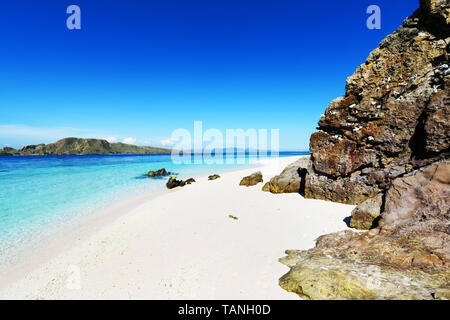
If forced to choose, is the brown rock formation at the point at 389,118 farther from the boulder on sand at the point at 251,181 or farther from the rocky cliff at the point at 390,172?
the boulder on sand at the point at 251,181

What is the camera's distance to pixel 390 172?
28.6 feet

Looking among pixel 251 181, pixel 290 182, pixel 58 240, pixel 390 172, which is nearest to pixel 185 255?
pixel 58 240

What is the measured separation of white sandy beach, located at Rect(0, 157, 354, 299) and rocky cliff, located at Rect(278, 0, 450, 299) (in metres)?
0.89

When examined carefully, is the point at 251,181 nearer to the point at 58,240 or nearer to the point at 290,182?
the point at 290,182

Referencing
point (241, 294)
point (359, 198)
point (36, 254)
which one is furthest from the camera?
point (359, 198)

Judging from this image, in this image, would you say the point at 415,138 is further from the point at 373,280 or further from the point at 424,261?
the point at 373,280

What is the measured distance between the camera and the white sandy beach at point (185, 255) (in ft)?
14.5

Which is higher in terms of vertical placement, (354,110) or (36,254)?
(354,110)

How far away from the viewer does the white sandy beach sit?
14.5ft

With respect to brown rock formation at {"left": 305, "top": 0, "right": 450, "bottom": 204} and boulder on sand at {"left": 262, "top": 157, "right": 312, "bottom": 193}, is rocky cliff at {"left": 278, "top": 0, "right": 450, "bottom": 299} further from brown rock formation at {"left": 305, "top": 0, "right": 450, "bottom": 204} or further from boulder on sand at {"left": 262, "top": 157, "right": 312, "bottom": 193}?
boulder on sand at {"left": 262, "top": 157, "right": 312, "bottom": 193}

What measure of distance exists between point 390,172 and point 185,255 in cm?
1017
